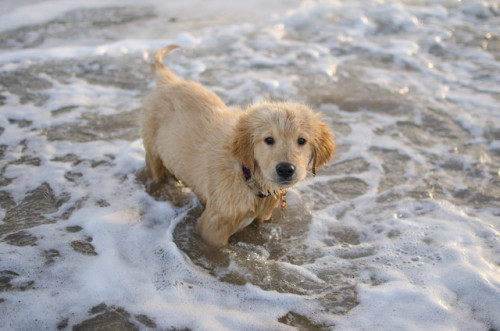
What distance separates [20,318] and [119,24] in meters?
7.65

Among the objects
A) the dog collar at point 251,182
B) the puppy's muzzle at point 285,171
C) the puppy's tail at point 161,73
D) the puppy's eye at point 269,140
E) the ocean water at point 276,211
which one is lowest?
the ocean water at point 276,211

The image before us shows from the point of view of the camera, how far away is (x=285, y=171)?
3113mm

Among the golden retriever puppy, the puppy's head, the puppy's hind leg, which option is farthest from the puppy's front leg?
the puppy's hind leg

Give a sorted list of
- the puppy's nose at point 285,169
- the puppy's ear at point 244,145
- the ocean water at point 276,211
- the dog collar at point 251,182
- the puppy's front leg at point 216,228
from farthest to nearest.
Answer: the puppy's front leg at point 216,228 → the dog collar at point 251,182 → the puppy's ear at point 244,145 → the ocean water at point 276,211 → the puppy's nose at point 285,169

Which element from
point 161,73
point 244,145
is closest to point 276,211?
point 244,145

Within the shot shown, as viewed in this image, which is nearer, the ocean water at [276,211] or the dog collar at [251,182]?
the ocean water at [276,211]

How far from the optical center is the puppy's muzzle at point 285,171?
3.10 meters

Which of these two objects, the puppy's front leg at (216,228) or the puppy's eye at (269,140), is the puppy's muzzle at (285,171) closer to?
the puppy's eye at (269,140)

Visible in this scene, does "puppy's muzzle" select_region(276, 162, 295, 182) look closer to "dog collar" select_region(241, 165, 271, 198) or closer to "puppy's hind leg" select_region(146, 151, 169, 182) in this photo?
"dog collar" select_region(241, 165, 271, 198)

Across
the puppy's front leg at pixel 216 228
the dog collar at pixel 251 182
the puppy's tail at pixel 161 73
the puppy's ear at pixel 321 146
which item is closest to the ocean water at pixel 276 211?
the puppy's front leg at pixel 216 228

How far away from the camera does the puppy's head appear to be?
316 centimetres

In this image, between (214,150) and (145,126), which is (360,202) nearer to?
(214,150)

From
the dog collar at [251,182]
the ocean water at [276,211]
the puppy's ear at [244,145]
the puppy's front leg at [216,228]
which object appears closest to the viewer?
the ocean water at [276,211]

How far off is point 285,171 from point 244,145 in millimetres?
436
